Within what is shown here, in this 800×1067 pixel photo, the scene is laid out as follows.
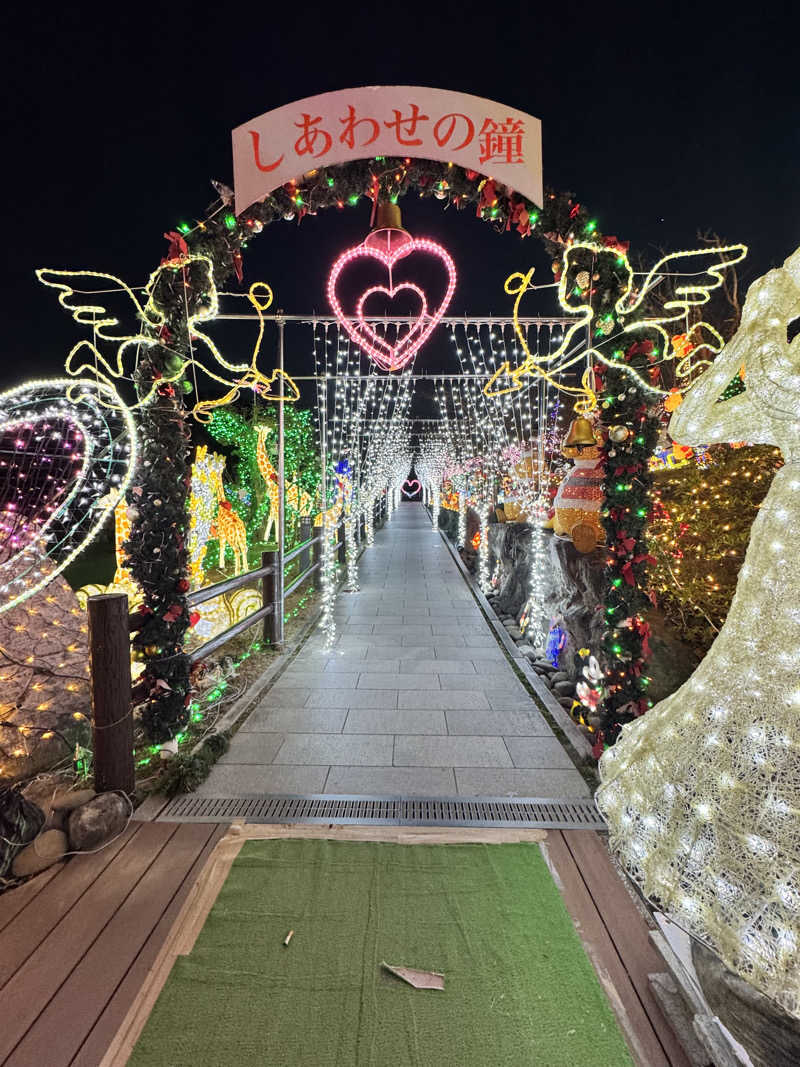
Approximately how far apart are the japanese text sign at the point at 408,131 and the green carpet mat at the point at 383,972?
3693 mm

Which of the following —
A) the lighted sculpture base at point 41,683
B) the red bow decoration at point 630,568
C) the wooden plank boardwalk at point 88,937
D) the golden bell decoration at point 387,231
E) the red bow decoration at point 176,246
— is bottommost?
the wooden plank boardwalk at point 88,937

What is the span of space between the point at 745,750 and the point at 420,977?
1351 millimetres

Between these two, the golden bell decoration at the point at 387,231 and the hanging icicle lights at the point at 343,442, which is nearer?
the golden bell decoration at the point at 387,231

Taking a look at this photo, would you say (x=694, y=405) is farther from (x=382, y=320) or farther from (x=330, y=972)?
(x=382, y=320)

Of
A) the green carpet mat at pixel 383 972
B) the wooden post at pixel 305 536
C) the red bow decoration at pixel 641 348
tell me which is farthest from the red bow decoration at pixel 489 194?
the wooden post at pixel 305 536

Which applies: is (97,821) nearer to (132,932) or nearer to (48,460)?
(132,932)

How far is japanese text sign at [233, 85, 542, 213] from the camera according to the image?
299cm

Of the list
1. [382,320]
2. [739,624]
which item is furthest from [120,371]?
[739,624]

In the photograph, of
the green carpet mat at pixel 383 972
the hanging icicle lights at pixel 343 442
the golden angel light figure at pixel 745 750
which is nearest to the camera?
the golden angel light figure at pixel 745 750

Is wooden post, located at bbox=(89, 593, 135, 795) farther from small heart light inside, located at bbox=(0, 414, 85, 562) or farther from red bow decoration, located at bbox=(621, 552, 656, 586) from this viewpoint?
red bow decoration, located at bbox=(621, 552, 656, 586)

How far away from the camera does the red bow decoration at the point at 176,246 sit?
314 centimetres

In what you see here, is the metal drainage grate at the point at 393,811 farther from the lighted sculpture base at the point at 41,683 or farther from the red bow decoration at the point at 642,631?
the lighted sculpture base at the point at 41,683

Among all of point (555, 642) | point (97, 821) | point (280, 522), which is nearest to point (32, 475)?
point (97, 821)

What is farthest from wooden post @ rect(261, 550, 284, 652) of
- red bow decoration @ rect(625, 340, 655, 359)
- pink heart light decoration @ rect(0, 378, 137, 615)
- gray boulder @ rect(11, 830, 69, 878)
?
red bow decoration @ rect(625, 340, 655, 359)
